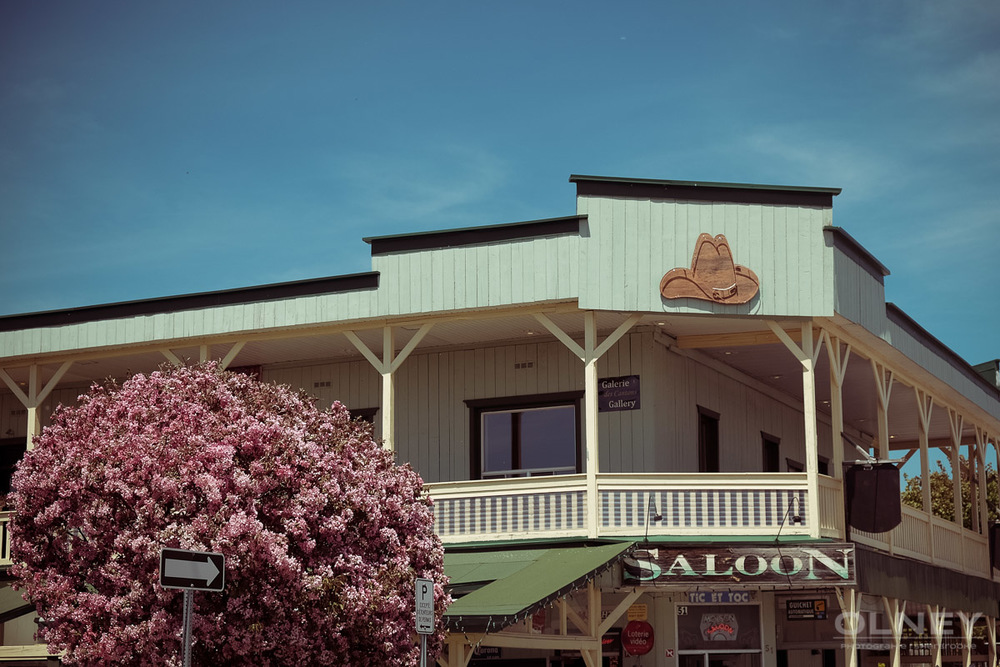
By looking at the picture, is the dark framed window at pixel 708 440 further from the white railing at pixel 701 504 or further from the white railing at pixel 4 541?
the white railing at pixel 4 541

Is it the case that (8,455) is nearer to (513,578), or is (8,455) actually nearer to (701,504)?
(513,578)

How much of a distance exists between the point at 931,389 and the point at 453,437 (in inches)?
402

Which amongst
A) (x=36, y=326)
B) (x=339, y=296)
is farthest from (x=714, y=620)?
(x=36, y=326)

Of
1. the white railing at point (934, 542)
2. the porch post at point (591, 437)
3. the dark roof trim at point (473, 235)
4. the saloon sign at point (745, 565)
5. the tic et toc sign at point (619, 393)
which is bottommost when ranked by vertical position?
the saloon sign at point (745, 565)

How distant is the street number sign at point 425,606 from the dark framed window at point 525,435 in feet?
31.6

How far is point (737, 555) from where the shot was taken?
68.9 ft

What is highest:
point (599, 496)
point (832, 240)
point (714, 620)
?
point (832, 240)

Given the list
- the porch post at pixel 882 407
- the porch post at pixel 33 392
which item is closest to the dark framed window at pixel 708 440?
the porch post at pixel 882 407

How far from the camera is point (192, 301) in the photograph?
24.4 meters

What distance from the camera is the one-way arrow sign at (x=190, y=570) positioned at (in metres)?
11.2

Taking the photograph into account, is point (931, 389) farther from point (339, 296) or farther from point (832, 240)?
point (339, 296)

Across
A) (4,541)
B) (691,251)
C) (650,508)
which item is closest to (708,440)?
(650,508)

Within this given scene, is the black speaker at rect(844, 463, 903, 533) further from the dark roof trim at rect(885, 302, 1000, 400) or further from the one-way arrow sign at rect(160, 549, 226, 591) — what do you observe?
the one-way arrow sign at rect(160, 549, 226, 591)

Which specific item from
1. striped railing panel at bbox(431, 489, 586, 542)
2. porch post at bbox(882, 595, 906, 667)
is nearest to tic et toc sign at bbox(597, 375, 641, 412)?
striped railing panel at bbox(431, 489, 586, 542)
